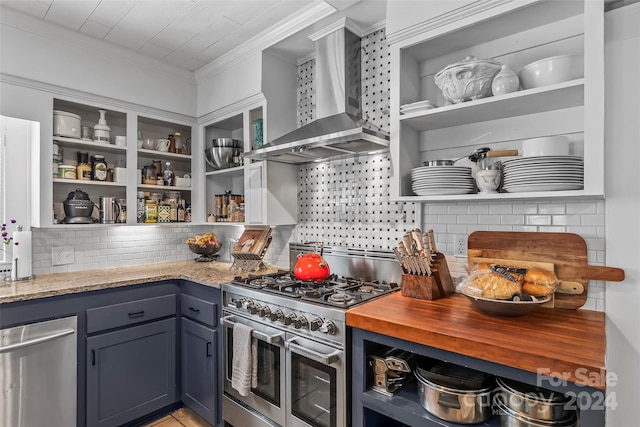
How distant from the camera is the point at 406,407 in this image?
4.53ft

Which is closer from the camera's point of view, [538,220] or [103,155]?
[538,220]

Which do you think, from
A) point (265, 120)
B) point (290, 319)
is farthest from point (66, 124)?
point (290, 319)

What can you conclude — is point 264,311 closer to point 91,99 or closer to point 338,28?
point 338,28

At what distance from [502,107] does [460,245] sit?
71cm

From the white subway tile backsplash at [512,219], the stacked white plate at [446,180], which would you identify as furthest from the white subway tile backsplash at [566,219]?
the stacked white plate at [446,180]

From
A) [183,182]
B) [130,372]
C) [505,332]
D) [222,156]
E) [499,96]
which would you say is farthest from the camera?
[183,182]

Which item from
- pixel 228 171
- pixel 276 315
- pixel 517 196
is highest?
pixel 228 171

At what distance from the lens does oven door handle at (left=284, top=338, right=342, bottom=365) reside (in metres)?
1.56

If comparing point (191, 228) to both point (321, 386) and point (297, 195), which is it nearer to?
point (297, 195)

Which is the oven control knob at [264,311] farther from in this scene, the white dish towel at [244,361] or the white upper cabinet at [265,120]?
the white upper cabinet at [265,120]

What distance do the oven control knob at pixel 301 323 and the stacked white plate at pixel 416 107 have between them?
1162 mm

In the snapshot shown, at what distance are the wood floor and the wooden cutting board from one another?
85.7 inches

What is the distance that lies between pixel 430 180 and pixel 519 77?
1.91ft

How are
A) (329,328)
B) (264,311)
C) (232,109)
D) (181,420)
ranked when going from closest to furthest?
(329,328), (264,311), (181,420), (232,109)
